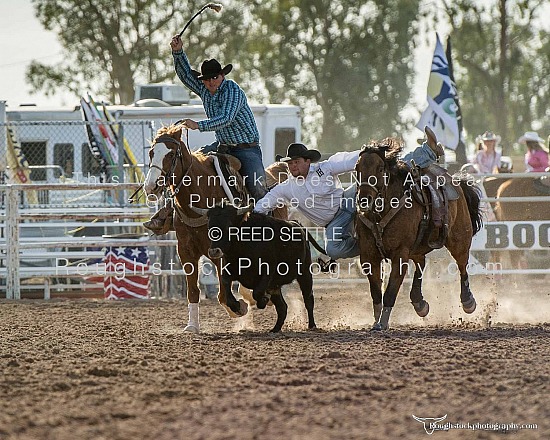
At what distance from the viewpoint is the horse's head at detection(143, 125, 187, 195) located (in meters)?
7.01

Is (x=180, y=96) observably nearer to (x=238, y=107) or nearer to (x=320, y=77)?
(x=238, y=107)

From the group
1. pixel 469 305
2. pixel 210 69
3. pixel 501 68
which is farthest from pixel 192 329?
pixel 501 68

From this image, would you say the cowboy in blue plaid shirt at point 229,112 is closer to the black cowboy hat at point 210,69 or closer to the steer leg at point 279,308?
the black cowboy hat at point 210,69

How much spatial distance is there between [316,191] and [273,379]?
9.73ft

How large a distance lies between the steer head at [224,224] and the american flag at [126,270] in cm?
Answer: 468

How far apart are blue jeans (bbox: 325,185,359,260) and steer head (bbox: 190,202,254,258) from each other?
868 mm

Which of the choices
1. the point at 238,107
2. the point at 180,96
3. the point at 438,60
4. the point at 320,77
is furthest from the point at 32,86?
the point at 238,107

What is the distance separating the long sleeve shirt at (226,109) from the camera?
7.64m

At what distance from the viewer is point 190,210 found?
741 centimetres

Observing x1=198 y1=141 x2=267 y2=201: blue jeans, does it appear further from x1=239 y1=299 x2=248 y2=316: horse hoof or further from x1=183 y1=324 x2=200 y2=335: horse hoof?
x1=183 y1=324 x2=200 y2=335: horse hoof

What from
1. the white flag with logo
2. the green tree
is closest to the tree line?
the green tree

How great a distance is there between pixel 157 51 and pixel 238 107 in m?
24.0

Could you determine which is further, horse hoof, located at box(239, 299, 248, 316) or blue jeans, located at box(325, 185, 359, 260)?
blue jeans, located at box(325, 185, 359, 260)

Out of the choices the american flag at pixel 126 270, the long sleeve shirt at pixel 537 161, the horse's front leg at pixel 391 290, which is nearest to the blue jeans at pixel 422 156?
the horse's front leg at pixel 391 290
